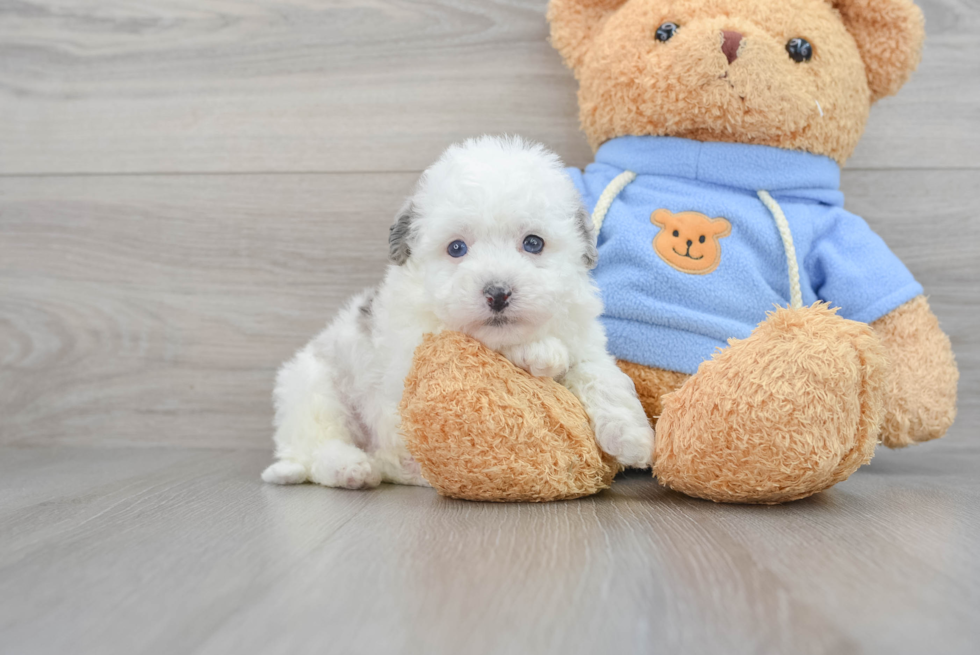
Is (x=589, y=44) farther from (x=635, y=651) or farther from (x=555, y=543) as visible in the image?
(x=635, y=651)

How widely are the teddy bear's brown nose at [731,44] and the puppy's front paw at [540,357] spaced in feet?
1.87

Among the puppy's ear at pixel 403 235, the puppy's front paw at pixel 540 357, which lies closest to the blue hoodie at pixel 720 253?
the puppy's front paw at pixel 540 357

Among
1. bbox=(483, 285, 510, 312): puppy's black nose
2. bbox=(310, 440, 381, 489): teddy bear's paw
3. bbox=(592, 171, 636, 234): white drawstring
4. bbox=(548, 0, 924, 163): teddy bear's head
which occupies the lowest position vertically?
bbox=(310, 440, 381, 489): teddy bear's paw

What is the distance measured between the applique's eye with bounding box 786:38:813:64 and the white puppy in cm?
47

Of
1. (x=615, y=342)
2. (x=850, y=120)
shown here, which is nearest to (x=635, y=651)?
(x=615, y=342)

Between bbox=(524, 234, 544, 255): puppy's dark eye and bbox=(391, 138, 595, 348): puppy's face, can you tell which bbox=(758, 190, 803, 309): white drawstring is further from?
bbox=(524, 234, 544, 255): puppy's dark eye

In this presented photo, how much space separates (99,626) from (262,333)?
1047 mm

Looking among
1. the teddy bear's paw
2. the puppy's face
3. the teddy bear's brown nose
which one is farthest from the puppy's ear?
the teddy bear's brown nose

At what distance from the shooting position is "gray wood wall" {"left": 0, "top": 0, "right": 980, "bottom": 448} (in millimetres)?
1528

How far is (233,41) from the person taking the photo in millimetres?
1591

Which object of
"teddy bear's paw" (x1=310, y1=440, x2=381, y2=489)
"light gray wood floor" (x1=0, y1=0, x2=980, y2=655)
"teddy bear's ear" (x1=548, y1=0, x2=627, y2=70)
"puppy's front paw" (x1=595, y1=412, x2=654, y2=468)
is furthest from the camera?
"light gray wood floor" (x1=0, y1=0, x2=980, y2=655)

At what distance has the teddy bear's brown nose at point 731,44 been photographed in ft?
3.86

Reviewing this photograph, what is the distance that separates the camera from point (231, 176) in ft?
5.28

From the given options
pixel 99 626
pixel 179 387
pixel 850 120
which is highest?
pixel 850 120
